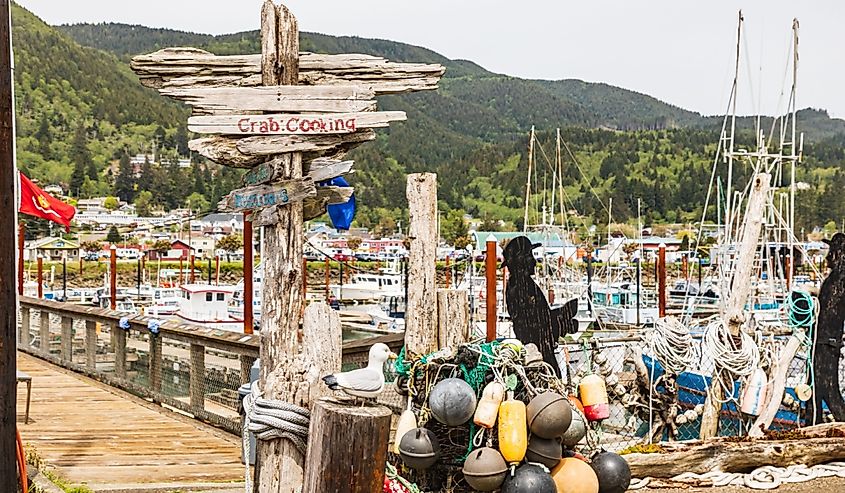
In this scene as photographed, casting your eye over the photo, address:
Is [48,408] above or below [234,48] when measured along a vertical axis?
below

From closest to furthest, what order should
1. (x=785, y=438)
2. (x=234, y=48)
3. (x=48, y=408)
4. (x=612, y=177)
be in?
(x=785, y=438) → (x=48, y=408) → (x=612, y=177) → (x=234, y=48)

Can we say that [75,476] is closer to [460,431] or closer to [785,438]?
[460,431]

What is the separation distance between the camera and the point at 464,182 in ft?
471

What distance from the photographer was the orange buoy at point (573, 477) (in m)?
5.19

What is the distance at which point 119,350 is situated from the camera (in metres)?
10.9

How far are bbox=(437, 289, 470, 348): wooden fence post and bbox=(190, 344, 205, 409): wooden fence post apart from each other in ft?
10.4

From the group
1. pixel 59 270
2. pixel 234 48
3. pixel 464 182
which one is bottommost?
pixel 59 270

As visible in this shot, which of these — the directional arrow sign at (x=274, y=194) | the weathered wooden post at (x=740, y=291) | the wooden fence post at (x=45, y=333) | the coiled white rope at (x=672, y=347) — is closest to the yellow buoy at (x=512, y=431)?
the directional arrow sign at (x=274, y=194)

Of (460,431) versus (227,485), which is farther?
(227,485)

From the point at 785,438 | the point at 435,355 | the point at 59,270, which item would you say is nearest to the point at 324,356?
the point at 435,355

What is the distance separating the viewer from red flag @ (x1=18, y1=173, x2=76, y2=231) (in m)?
11.6

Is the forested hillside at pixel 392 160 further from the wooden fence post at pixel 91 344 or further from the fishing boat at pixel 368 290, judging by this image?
the wooden fence post at pixel 91 344

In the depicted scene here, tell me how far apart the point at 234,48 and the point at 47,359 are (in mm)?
192985

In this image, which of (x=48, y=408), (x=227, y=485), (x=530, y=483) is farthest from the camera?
(x=48, y=408)
